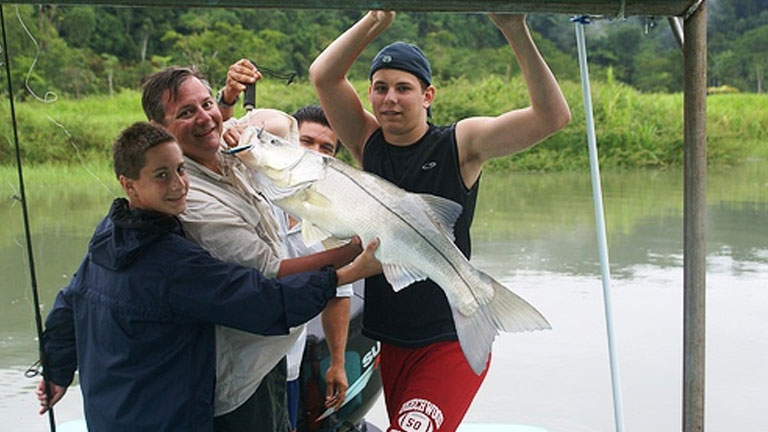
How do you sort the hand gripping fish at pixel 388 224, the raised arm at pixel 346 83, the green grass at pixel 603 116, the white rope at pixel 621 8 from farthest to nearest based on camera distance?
the green grass at pixel 603 116
the raised arm at pixel 346 83
the hand gripping fish at pixel 388 224
the white rope at pixel 621 8

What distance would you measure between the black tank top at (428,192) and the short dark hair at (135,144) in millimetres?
686

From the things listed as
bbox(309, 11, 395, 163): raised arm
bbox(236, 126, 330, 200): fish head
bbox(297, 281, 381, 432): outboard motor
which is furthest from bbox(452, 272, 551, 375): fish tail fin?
bbox(297, 281, 381, 432): outboard motor

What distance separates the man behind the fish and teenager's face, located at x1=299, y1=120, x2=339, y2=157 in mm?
297

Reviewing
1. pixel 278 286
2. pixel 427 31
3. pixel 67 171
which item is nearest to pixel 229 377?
pixel 278 286

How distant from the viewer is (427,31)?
17516 millimetres

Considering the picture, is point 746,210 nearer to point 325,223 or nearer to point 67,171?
point 67,171

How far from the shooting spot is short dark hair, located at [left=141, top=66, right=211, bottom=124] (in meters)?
1.90

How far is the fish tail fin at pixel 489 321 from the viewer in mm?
1887

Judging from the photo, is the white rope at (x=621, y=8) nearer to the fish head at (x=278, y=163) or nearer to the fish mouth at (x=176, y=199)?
the fish head at (x=278, y=163)

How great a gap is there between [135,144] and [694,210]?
113 cm

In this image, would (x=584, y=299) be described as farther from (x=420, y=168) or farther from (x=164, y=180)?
(x=164, y=180)

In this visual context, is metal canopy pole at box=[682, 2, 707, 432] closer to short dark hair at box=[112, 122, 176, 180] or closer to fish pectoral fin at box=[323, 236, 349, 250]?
fish pectoral fin at box=[323, 236, 349, 250]

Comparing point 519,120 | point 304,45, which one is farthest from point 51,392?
point 304,45

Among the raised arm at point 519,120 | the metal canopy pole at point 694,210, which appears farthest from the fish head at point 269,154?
the metal canopy pole at point 694,210
